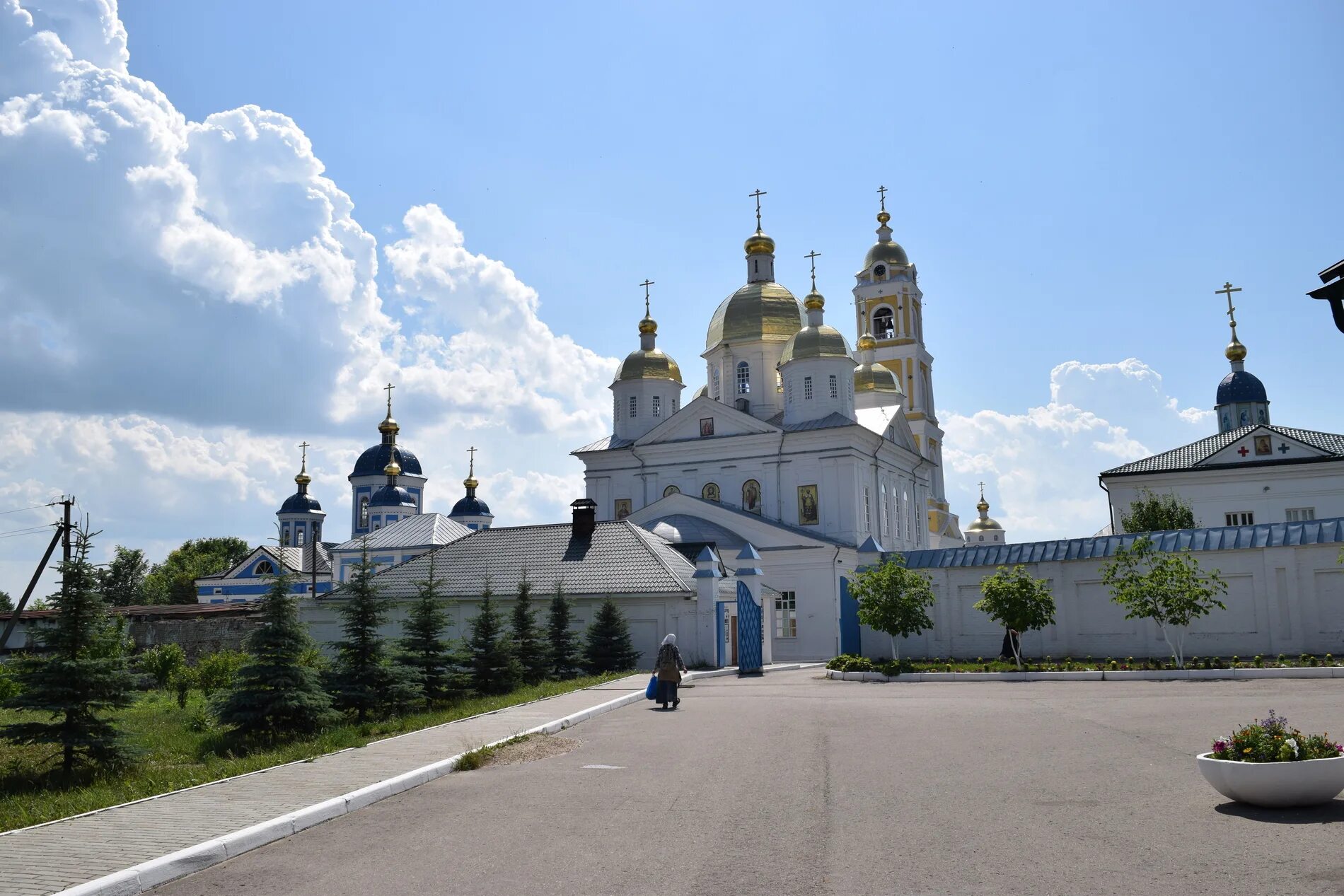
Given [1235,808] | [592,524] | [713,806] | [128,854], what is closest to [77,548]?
[128,854]

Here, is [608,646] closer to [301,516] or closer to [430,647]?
[430,647]

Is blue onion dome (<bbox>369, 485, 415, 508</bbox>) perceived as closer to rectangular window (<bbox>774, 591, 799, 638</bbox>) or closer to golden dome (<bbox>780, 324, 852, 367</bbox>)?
golden dome (<bbox>780, 324, 852, 367</bbox>)

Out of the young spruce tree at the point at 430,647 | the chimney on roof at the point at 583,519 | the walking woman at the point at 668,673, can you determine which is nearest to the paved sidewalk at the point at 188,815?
the walking woman at the point at 668,673

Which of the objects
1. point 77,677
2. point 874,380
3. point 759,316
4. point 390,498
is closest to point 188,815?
point 77,677

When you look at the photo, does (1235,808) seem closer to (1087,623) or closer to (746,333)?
(1087,623)

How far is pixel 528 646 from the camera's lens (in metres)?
24.4

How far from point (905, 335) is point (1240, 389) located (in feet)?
60.3

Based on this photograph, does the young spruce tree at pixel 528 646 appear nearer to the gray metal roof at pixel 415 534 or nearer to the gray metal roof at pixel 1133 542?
the gray metal roof at pixel 1133 542

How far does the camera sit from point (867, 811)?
29.0ft

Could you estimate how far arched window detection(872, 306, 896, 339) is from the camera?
66625mm

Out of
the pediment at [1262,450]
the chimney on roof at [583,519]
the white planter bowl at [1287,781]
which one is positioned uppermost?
the pediment at [1262,450]

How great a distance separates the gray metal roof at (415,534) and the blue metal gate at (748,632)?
32341 millimetres

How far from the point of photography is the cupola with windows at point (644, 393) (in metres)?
50.4

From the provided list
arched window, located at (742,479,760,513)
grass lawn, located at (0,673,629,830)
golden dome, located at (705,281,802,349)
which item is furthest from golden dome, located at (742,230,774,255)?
grass lawn, located at (0,673,629,830)
